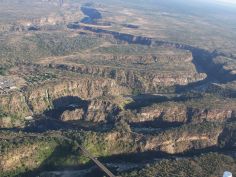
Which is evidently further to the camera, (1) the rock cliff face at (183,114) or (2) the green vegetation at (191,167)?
(1) the rock cliff face at (183,114)

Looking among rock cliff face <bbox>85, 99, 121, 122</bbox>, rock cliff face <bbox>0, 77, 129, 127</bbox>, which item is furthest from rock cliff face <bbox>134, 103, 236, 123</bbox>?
rock cliff face <bbox>0, 77, 129, 127</bbox>

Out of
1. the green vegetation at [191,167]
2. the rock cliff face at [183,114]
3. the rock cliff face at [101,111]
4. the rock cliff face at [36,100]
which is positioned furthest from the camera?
the rock cliff face at [183,114]

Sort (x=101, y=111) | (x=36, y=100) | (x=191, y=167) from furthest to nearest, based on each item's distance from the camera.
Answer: (x=36, y=100) → (x=101, y=111) → (x=191, y=167)

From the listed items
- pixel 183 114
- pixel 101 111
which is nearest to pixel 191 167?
pixel 183 114

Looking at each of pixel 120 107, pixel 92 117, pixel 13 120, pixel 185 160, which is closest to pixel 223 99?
pixel 120 107

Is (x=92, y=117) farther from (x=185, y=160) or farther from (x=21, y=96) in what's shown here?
(x=185, y=160)

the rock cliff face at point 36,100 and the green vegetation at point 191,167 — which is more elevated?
the green vegetation at point 191,167

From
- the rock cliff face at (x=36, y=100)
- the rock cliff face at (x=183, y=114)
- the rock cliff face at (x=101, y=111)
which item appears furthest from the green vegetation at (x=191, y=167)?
the rock cliff face at (x=36, y=100)

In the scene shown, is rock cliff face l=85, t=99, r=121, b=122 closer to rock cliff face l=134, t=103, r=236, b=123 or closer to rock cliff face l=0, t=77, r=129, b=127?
rock cliff face l=0, t=77, r=129, b=127

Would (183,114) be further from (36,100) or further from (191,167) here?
(191,167)

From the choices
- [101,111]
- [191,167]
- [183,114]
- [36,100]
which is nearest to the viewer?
[191,167]

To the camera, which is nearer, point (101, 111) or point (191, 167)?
point (191, 167)

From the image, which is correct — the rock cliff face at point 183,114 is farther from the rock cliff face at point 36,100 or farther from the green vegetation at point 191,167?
the green vegetation at point 191,167
